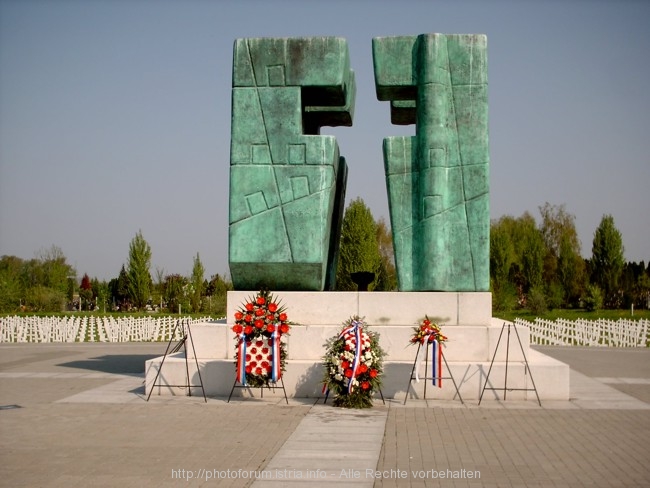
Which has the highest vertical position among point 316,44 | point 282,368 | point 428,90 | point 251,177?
point 316,44

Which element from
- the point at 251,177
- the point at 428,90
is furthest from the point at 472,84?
the point at 251,177

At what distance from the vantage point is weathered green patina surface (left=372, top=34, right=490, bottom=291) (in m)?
12.8

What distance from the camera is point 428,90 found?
42.0 ft

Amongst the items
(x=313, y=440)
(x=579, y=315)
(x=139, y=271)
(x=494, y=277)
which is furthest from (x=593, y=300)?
(x=313, y=440)

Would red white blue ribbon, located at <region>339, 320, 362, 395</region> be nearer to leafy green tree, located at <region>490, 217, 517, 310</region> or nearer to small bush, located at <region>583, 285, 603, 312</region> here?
small bush, located at <region>583, 285, 603, 312</region>

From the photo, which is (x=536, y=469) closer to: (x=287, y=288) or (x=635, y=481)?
(x=635, y=481)

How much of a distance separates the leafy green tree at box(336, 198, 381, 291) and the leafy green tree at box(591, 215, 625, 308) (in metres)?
21.3

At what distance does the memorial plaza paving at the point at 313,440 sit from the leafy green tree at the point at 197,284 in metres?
26.0

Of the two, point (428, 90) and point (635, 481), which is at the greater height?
point (428, 90)

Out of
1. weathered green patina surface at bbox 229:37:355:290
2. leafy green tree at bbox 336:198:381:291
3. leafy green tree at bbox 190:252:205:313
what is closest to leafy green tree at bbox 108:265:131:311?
leafy green tree at bbox 190:252:205:313

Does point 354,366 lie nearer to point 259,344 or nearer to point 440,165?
point 259,344

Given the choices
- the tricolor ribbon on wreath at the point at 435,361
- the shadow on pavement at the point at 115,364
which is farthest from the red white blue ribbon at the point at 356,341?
the shadow on pavement at the point at 115,364

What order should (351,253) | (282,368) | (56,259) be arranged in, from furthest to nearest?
1. (56,259)
2. (351,253)
3. (282,368)

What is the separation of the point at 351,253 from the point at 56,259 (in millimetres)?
38722
